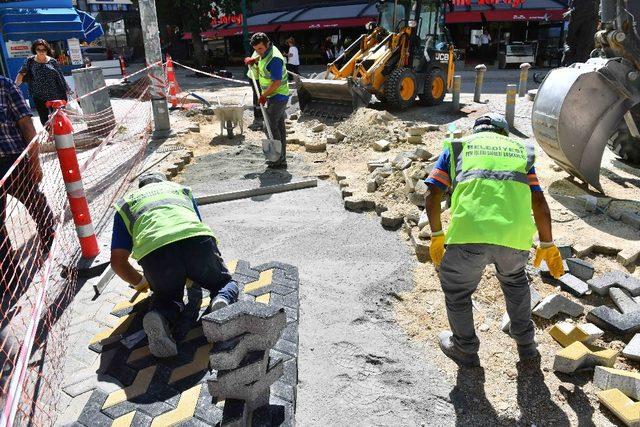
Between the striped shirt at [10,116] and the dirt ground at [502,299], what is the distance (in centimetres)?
323

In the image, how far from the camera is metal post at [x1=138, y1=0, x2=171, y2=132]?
8555 millimetres

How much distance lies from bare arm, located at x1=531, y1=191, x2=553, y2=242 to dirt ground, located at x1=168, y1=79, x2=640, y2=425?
0.67 m

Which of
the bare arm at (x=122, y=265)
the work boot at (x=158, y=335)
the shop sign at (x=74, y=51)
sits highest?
the shop sign at (x=74, y=51)

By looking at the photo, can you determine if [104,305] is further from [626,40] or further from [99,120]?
[99,120]

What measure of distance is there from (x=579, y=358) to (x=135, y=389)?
2482mm

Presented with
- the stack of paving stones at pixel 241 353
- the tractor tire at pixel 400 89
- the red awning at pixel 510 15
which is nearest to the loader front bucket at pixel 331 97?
the tractor tire at pixel 400 89

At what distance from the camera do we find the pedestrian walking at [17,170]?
12.6 feet

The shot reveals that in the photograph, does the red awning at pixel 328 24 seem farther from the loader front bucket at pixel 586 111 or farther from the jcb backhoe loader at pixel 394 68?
the loader front bucket at pixel 586 111

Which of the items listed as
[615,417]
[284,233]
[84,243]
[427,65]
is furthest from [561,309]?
[427,65]

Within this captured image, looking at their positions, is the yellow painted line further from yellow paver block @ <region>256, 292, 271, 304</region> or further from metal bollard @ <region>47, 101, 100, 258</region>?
metal bollard @ <region>47, 101, 100, 258</region>

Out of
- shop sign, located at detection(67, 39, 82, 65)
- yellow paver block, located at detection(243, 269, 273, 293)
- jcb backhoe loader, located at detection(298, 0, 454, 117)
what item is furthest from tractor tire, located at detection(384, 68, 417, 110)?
shop sign, located at detection(67, 39, 82, 65)

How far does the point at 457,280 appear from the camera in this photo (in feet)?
9.00

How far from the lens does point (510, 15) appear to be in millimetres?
20859

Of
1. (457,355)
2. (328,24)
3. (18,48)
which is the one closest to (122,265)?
(457,355)
